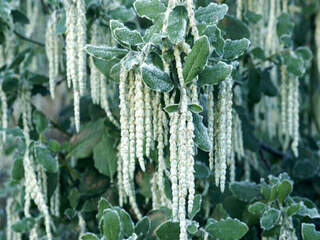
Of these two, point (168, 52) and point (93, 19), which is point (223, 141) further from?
point (93, 19)

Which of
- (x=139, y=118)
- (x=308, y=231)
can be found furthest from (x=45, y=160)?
(x=308, y=231)

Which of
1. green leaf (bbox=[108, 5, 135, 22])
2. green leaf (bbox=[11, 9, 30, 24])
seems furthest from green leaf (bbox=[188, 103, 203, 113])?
green leaf (bbox=[11, 9, 30, 24])

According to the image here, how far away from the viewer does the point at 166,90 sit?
1.22m

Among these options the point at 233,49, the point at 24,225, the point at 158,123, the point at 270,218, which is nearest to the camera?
the point at 158,123

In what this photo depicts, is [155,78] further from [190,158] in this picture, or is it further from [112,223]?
[112,223]

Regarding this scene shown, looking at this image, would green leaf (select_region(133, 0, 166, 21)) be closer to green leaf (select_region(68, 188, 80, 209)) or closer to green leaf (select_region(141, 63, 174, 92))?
green leaf (select_region(141, 63, 174, 92))

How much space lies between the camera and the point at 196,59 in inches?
46.7

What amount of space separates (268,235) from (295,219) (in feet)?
0.38

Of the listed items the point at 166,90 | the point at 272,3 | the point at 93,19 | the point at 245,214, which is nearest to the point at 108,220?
the point at 166,90

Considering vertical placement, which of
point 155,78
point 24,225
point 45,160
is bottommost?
point 24,225

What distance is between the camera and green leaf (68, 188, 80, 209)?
2.06m

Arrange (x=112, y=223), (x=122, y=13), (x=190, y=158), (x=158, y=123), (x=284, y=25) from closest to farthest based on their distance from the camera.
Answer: (x=190, y=158)
(x=158, y=123)
(x=112, y=223)
(x=122, y=13)
(x=284, y=25)

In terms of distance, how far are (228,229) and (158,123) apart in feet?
1.44

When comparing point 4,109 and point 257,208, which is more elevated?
point 4,109
